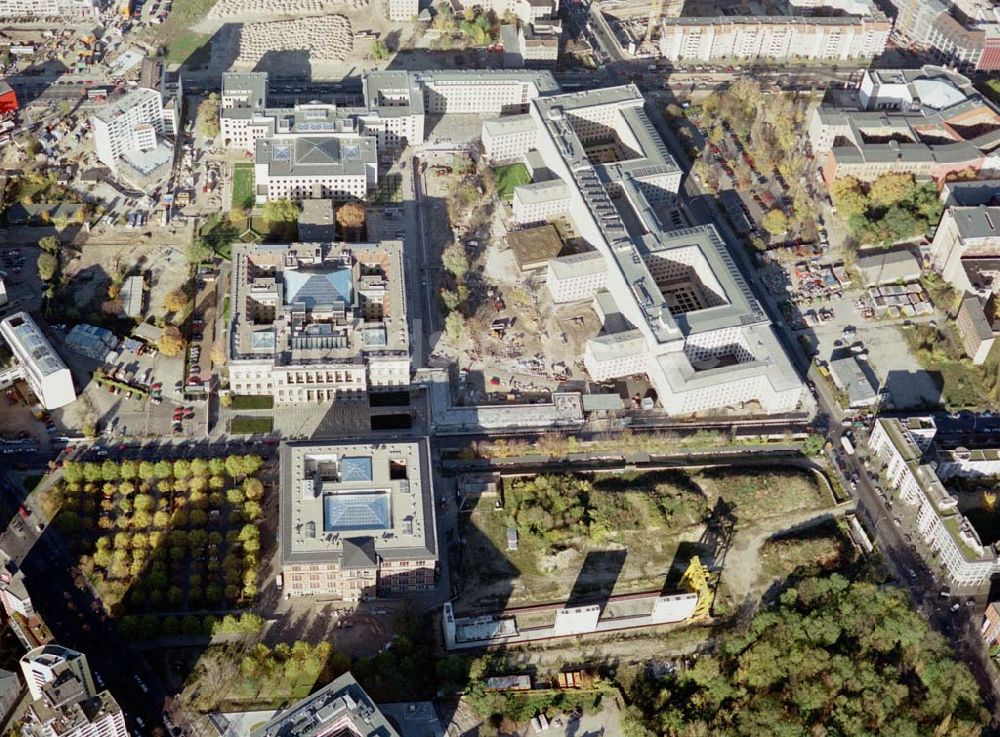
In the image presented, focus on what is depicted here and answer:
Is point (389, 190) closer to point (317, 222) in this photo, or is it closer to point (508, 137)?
point (317, 222)

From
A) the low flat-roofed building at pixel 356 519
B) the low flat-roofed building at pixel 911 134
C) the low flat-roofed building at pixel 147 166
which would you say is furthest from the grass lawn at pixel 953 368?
the low flat-roofed building at pixel 147 166

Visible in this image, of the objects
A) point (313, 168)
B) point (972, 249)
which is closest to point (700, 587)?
point (972, 249)

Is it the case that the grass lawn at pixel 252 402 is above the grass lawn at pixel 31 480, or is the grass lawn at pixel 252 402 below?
above

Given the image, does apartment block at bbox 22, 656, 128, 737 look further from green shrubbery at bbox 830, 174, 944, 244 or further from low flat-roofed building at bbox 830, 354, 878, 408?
green shrubbery at bbox 830, 174, 944, 244

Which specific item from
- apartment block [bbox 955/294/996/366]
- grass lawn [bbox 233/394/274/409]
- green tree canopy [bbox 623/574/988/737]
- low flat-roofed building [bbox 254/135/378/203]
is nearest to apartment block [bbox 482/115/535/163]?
low flat-roofed building [bbox 254/135/378/203]

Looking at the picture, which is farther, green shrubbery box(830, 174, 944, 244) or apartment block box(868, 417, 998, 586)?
green shrubbery box(830, 174, 944, 244)

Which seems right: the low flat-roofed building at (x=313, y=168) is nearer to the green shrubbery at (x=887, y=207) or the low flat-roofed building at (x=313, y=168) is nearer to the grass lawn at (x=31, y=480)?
the grass lawn at (x=31, y=480)
